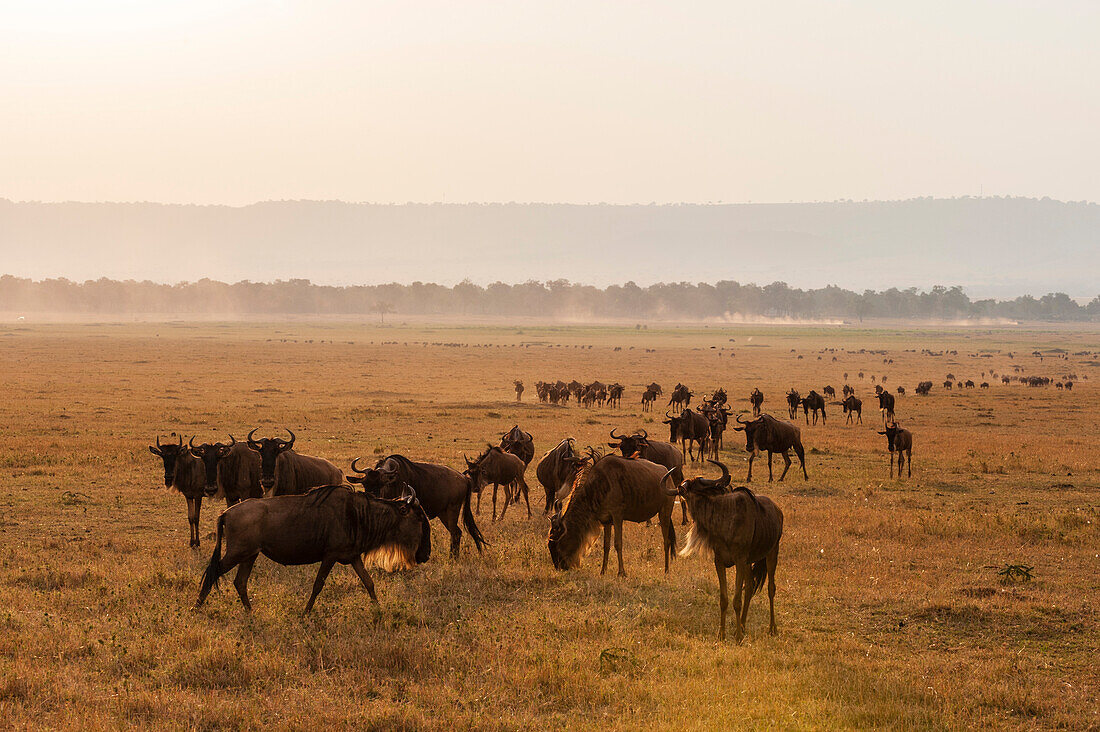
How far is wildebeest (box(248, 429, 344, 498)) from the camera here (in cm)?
1426

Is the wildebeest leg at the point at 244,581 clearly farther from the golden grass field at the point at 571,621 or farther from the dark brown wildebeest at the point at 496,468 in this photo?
the dark brown wildebeest at the point at 496,468

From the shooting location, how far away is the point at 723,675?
941cm

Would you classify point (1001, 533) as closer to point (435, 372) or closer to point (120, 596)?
point (120, 596)

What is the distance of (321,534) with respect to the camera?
11.2 meters

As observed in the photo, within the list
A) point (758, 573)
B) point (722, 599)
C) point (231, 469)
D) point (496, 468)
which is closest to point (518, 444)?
point (496, 468)

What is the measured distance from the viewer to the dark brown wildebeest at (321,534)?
1104cm

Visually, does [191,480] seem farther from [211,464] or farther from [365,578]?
[365,578]

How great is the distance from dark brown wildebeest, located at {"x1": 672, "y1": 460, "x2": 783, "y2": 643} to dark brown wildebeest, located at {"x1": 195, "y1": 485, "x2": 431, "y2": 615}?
11.9ft

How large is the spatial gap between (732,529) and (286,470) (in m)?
7.64

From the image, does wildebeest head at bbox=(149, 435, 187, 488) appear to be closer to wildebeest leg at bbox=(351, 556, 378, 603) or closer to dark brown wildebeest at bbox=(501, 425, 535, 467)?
wildebeest leg at bbox=(351, 556, 378, 603)

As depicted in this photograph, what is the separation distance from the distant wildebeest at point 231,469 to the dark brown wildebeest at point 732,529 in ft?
25.8

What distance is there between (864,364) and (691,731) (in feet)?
275

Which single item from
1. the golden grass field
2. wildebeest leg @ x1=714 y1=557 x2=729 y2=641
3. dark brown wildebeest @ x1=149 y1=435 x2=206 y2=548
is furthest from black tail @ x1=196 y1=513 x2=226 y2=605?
wildebeest leg @ x1=714 y1=557 x2=729 y2=641

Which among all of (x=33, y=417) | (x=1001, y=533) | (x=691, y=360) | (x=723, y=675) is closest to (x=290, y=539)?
(x=723, y=675)
